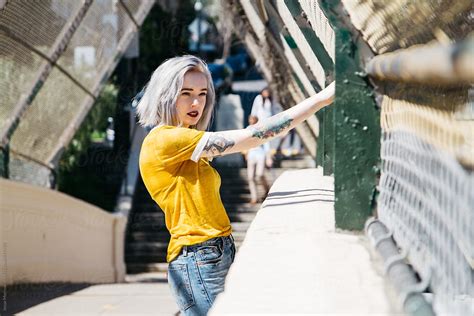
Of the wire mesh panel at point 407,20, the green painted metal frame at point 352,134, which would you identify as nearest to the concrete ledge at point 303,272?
the green painted metal frame at point 352,134

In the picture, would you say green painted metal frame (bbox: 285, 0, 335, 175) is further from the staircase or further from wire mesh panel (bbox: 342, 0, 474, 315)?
the staircase

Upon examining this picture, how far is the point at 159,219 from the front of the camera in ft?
60.0

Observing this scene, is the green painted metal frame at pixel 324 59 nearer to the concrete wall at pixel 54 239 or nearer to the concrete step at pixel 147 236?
the concrete wall at pixel 54 239

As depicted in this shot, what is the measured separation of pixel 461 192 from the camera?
1.76 metres

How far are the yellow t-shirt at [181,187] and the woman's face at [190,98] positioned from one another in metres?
0.14

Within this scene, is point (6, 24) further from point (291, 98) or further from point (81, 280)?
point (81, 280)

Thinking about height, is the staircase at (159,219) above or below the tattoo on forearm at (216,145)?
below

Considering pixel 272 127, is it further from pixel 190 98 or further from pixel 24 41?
pixel 24 41

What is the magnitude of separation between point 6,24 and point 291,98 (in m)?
3.69

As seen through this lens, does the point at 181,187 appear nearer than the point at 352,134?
No

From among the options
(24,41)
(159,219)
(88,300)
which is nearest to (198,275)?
(24,41)

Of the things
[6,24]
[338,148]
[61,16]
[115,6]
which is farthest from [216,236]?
[115,6]

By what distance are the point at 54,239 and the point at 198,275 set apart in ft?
28.6

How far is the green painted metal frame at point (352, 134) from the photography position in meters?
2.95
